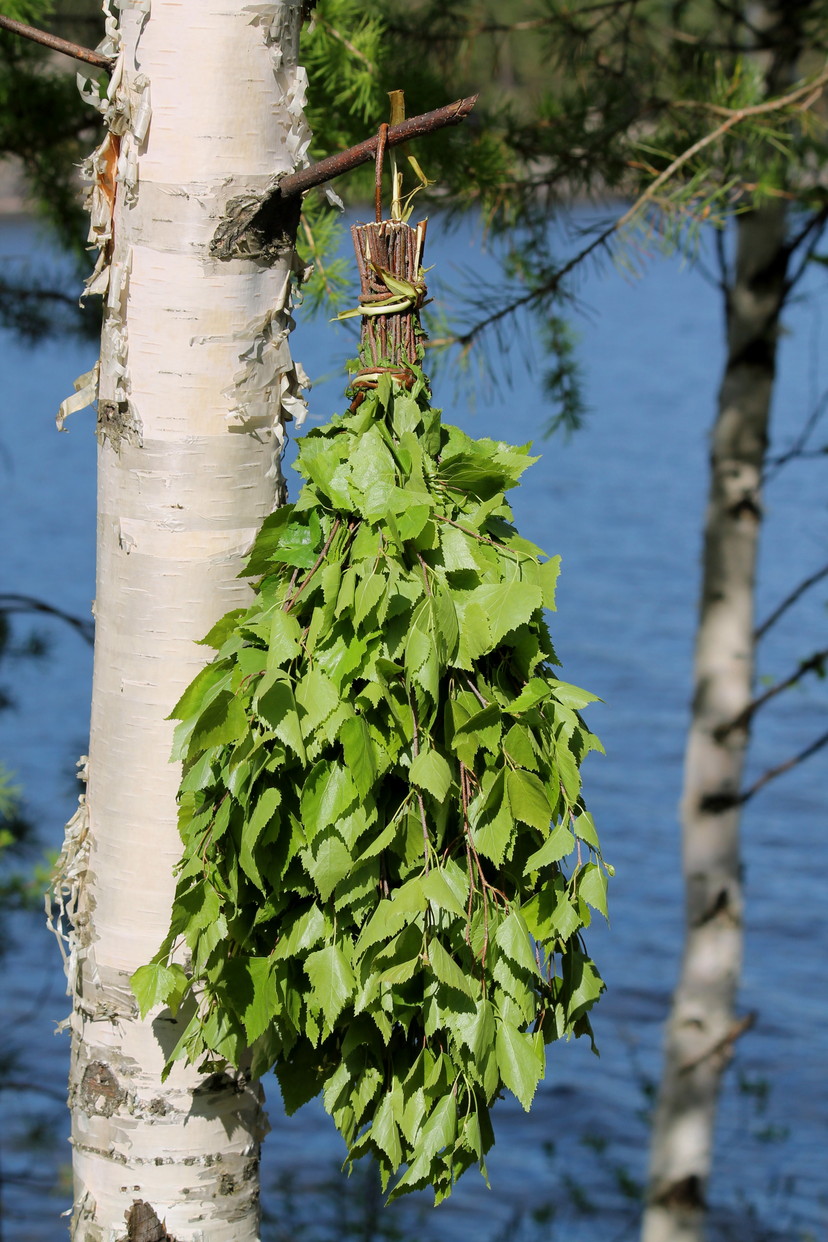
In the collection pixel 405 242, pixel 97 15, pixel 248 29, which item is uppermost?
pixel 97 15

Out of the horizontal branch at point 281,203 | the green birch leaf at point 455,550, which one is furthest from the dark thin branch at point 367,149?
the green birch leaf at point 455,550

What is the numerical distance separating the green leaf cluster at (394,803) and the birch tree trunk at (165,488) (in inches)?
4.5

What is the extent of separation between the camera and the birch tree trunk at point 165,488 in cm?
125

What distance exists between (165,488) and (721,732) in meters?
2.07

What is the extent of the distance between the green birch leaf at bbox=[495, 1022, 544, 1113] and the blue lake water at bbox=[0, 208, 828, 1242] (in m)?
0.47

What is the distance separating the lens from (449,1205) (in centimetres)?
473

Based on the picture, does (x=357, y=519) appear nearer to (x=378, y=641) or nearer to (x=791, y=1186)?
(x=378, y=641)

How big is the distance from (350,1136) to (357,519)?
59 cm

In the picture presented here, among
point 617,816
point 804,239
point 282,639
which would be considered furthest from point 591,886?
point 617,816

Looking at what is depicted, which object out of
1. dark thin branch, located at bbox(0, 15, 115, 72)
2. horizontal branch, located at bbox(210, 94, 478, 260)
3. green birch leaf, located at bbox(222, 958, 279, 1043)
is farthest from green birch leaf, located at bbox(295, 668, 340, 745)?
dark thin branch, located at bbox(0, 15, 115, 72)

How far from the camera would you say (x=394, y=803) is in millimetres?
1162

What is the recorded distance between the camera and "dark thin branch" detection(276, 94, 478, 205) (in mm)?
1190

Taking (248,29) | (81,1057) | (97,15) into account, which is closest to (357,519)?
(248,29)

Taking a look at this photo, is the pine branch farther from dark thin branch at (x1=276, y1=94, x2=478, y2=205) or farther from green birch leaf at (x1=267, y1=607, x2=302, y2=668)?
green birch leaf at (x1=267, y1=607, x2=302, y2=668)
